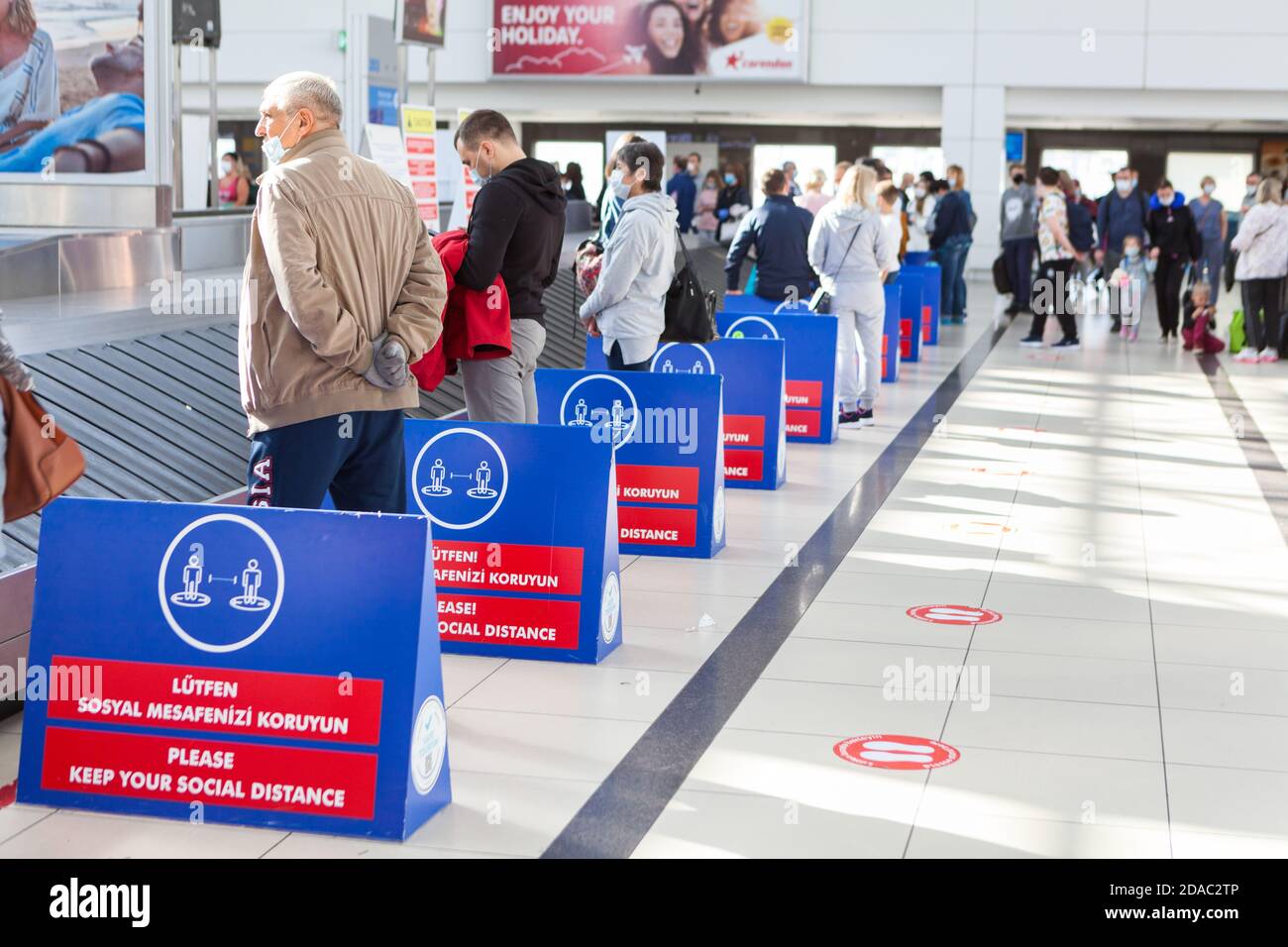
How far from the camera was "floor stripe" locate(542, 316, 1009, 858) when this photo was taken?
3545mm

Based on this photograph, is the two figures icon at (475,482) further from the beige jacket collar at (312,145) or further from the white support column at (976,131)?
the white support column at (976,131)

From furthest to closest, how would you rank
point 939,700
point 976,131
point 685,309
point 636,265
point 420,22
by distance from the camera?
point 976,131
point 420,22
point 685,309
point 636,265
point 939,700

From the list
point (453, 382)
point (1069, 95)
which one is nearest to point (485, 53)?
point (1069, 95)

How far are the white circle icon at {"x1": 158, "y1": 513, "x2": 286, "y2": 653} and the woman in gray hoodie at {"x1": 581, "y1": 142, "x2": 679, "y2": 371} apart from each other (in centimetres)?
314

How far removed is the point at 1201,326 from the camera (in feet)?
50.7

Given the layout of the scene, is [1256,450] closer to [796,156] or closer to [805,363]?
[805,363]

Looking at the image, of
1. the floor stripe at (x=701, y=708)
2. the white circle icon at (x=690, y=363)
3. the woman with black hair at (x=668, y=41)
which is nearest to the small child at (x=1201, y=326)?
the floor stripe at (x=701, y=708)

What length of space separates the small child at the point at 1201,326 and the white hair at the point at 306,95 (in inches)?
515

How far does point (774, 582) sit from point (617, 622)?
1.11m

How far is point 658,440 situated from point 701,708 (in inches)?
85.9

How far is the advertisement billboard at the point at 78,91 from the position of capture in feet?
35.4

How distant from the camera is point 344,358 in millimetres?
3902

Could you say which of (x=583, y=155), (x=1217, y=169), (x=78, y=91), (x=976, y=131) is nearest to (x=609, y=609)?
(x=78, y=91)

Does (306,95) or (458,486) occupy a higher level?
(306,95)
